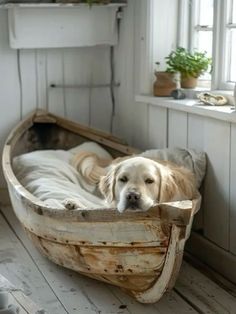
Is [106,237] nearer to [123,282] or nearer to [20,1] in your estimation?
[123,282]

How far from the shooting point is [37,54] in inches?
157

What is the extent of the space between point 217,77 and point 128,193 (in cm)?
103

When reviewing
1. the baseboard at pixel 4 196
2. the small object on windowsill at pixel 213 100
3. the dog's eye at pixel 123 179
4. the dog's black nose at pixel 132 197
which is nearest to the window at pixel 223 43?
the small object on windowsill at pixel 213 100

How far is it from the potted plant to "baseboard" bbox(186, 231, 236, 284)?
32.3 inches

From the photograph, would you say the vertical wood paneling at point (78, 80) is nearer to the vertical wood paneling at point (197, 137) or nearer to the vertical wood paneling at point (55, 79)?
the vertical wood paneling at point (55, 79)

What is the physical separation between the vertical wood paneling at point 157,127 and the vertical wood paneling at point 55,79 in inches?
29.5

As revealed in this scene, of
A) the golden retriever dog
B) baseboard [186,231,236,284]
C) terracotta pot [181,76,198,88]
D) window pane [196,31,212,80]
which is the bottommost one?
baseboard [186,231,236,284]

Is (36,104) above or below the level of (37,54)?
below

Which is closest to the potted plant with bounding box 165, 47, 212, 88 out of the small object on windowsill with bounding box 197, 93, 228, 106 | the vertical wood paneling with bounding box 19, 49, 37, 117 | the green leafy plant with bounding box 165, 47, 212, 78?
the green leafy plant with bounding box 165, 47, 212, 78

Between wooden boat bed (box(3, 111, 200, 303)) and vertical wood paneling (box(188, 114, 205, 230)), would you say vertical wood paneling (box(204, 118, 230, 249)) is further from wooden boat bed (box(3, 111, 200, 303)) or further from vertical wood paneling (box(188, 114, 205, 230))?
wooden boat bed (box(3, 111, 200, 303))

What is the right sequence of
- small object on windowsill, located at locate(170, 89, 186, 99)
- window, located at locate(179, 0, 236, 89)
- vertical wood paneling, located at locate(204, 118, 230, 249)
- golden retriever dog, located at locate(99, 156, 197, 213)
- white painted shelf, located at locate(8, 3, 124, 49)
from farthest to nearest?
white painted shelf, located at locate(8, 3, 124, 49), small object on windowsill, located at locate(170, 89, 186, 99), window, located at locate(179, 0, 236, 89), vertical wood paneling, located at locate(204, 118, 230, 249), golden retriever dog, located at locate(99, 156, 197, 213)

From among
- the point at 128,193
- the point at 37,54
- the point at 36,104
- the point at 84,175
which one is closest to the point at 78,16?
the point at 37,54

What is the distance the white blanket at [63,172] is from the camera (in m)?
2.94

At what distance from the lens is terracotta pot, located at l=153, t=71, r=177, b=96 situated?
3424 mm
